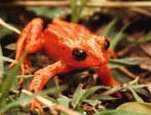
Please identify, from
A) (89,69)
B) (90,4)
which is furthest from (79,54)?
(90,4)

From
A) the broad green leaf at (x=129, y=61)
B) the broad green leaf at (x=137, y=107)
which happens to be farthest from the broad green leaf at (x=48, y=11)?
the broad green leaf at (x=137, y=107)

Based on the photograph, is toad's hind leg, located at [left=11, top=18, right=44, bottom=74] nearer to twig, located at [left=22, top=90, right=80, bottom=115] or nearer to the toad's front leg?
the toad's front leg

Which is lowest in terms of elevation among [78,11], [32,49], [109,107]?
[109,107]

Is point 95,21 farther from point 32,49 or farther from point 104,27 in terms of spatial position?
point 32,49

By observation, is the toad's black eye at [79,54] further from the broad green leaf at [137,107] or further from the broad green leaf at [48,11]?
the broad green leaf at [48,11]

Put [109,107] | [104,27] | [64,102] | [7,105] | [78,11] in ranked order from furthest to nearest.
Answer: [104,27], [78,11], [109,107], [64,102], [7,105]

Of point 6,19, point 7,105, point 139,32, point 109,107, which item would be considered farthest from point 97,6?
point 7,105

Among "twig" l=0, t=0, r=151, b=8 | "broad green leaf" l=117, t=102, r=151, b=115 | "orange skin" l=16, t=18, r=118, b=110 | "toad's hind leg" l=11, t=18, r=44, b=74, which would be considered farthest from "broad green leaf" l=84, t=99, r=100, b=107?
"twig" l=0, t=0, r=151, b=8
